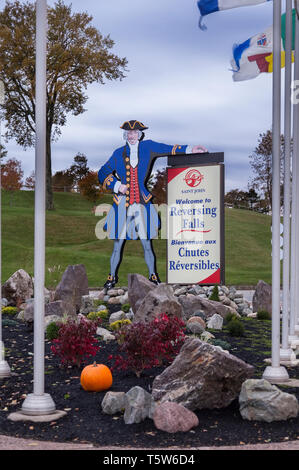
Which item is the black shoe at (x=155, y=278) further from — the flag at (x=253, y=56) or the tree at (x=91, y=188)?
the tree at (x=91, y=188)

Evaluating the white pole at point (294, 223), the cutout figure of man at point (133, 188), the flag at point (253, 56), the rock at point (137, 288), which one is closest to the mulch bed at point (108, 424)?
the white pole at point (294, 223)

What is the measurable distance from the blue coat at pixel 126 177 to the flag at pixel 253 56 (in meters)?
7.06

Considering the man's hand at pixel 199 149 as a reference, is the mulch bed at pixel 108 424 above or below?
below

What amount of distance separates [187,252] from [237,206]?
143ft

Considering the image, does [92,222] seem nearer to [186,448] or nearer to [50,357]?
[50,357]

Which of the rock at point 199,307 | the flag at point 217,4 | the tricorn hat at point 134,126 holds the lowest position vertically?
the rock at point 199,307

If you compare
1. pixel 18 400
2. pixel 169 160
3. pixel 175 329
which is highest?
pixel 169 160

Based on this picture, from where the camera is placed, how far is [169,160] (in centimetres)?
1731

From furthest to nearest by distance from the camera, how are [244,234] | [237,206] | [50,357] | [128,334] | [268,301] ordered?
1. [237,206]
2. [244,234]
3. [268,301]
4. [50,357]
5. [128,334]

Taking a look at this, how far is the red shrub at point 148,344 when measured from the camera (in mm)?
7387

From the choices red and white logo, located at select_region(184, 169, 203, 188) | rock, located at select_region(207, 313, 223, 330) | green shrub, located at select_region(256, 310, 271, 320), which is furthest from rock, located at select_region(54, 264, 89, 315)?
red and white logo, located at select_region(184, 169, 203, 188)

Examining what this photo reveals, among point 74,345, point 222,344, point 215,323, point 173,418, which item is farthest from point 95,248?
point 173,418

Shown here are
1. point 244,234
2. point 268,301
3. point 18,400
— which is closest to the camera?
point 18,400
